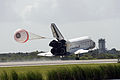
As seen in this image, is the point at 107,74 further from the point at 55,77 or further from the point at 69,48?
the point at 69,48

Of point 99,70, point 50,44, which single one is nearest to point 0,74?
point 99,70

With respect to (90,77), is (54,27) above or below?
above

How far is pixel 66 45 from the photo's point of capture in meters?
103

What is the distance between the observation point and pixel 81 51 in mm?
101625

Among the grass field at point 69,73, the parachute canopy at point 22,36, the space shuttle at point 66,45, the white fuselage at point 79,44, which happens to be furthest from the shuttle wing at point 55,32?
the grass field at point 69,73

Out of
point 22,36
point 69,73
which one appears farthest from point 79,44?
point 69,73

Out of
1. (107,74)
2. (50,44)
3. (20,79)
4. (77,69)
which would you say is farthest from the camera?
(50,44)

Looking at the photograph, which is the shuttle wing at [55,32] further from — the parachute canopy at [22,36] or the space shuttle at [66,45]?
the parachute canopy at [22,36]

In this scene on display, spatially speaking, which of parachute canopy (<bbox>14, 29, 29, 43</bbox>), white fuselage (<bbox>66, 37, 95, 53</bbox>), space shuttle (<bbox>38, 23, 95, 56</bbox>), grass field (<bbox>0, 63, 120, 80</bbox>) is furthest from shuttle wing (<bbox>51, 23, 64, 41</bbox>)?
grass field (<bbox>0, 63, 120, 80</bbox>)

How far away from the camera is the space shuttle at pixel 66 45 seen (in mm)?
100825

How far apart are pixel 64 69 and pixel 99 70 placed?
18.4ft

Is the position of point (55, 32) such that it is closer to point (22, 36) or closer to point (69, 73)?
point (22, 36)

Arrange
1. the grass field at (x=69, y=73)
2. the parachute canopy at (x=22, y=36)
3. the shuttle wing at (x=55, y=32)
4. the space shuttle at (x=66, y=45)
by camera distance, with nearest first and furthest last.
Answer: the grass field at (x=69, y=73), the parachute canopy at (x=22, y=36), the space shuttle at (x=66, y=45), the shuttle wing at (x=55, y=32)

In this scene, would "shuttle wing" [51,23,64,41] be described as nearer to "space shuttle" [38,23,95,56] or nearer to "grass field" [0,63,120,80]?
"space shuttle" [38,23,95,56]
